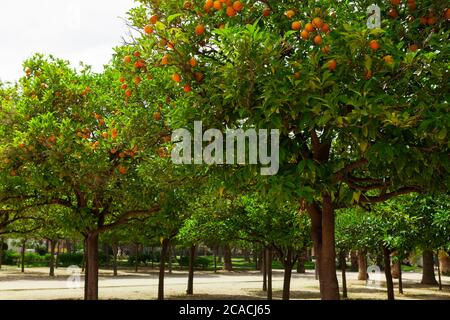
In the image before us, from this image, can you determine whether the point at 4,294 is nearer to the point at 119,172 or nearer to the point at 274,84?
the point at 119,172

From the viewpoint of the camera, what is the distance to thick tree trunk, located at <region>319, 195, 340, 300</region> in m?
8.46

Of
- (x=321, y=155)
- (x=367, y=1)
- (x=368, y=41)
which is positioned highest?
(x=367, y=1)

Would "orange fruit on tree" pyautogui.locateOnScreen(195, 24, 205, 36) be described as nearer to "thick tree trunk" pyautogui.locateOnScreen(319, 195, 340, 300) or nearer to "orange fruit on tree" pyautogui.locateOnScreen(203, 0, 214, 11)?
"orange fruit on tree" pyautogui.locateOnScreen(203, 0, 214, 11)

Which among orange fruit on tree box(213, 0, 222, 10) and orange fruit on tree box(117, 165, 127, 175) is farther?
orange fruit on tree box(117, 165, 127, 175)

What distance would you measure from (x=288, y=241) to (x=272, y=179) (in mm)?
13752

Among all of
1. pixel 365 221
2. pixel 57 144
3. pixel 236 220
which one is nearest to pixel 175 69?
pixel 57 144

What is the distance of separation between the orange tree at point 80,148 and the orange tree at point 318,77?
3.67 m

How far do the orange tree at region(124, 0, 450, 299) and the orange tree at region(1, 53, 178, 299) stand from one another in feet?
12.0

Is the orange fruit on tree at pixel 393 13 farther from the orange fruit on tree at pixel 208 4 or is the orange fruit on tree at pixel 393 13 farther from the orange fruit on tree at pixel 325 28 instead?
the orange fruit on tree at pixel 208 4

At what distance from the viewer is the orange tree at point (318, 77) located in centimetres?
588

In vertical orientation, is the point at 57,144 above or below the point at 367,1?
below

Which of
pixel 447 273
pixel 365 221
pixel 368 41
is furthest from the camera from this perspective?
pixel 447 273

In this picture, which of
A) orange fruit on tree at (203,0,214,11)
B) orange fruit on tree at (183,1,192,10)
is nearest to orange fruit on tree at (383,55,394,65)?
orange fruit on tree at (203,0,214,11)

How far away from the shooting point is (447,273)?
4947cm
